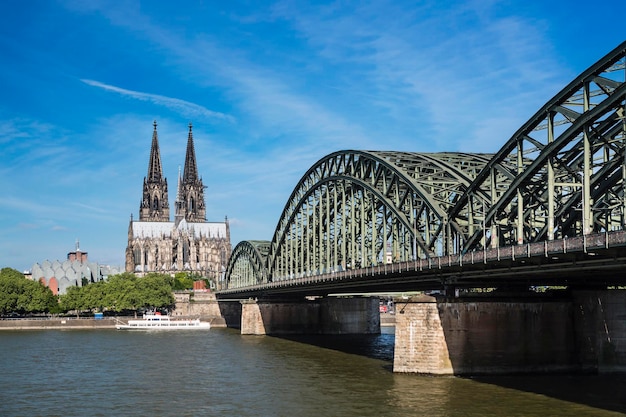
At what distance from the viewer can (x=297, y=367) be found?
2899 inches

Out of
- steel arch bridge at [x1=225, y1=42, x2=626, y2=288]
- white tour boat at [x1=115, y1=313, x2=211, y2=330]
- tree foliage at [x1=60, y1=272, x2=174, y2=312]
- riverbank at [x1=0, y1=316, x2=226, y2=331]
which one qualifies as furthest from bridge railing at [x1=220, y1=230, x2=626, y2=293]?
tree foliage at [x1=60, y1=272, x2=174, y2=312]

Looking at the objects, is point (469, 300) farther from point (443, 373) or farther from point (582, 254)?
point (582, 254)

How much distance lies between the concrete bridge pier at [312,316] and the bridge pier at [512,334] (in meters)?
63.6

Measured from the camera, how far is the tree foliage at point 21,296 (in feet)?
534

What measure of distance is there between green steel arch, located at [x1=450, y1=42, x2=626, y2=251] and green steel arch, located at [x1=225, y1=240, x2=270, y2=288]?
3469 inches

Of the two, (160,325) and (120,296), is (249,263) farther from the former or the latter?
(120,296)

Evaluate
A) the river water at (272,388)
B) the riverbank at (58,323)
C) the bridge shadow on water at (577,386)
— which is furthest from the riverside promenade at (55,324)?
the bridge shadow on water at (577,386)

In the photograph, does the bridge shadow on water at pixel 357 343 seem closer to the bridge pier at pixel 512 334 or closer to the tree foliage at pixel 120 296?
the bridge pier at pixel 512 334

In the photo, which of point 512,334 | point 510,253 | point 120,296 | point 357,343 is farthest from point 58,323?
point 510,253

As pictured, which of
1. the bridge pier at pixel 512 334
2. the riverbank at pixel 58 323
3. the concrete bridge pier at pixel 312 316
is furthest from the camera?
the riverbank at pixel 58 323

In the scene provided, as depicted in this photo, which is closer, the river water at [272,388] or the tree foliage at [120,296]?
the river water at [272,388]

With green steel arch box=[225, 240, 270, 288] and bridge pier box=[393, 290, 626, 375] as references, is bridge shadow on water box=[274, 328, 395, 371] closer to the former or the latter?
bridge pier box=[393, 290, 626, 375]

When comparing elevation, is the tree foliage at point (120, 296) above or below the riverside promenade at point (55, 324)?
above

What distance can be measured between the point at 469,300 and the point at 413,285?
18274 mm
